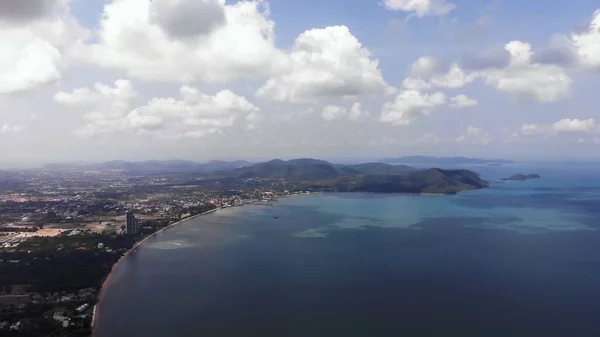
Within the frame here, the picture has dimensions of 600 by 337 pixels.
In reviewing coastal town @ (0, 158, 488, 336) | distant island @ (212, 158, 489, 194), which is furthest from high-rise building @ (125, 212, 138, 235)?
distant island @ (212, 158, 489, 194)

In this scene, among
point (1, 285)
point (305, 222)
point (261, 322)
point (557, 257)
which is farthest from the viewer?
point (305, 222)

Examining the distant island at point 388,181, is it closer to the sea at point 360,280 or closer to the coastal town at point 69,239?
the coastal town at point 69,239

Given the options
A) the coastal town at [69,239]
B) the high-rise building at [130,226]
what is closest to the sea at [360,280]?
the coastal town at [69,239]

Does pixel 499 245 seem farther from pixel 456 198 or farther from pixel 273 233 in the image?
pixel 456 198

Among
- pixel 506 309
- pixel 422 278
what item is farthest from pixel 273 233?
pixel 506 309

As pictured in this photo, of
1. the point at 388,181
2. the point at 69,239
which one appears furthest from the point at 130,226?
the point at 388,181
